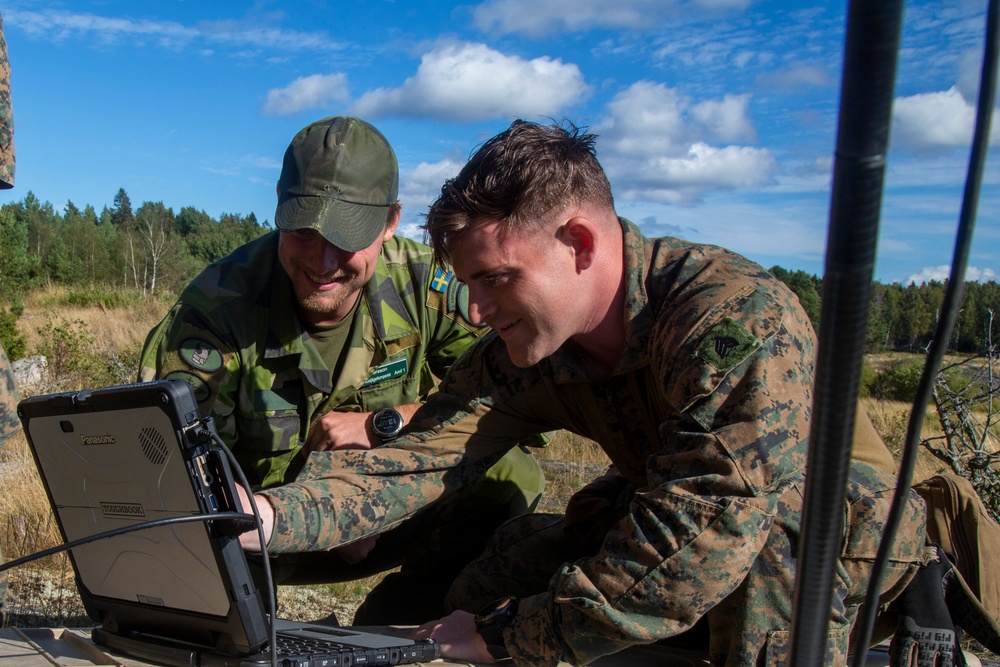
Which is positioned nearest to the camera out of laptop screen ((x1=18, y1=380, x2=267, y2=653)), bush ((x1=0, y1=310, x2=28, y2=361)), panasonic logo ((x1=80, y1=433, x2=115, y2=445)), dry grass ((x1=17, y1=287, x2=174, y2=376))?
laptop screen ((x1=18, y1=380, x2=267, y2=653))

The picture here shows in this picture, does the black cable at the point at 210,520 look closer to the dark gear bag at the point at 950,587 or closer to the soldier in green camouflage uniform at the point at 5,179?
the soldier in green camouflage uniform at the point at 5,179

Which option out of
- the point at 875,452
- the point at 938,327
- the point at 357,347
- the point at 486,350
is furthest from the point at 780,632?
the point at 357,347

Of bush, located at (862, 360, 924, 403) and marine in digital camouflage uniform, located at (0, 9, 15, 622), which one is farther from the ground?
marine in digital camouflage uniform, located at (0, 9, 15, 622)

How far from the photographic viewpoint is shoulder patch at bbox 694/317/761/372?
6.75 ft

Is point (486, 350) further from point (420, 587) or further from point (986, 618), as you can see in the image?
point (986, 618)

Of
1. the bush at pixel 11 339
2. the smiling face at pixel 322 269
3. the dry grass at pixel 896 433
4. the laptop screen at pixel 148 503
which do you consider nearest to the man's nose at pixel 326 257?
the smiling face at pixel 322 269

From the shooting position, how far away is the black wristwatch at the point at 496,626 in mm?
2236

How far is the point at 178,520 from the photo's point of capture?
65.2 inches

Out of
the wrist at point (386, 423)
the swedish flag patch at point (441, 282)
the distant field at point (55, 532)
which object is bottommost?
the distant field at point (55, 532)

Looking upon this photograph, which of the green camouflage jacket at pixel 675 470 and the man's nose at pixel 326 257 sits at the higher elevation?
the man's nose at pixel 326 257

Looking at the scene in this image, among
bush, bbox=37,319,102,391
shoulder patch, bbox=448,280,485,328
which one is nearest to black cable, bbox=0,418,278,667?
shoulder patch, bbox=448,280,485,328

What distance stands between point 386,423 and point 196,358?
773 mm

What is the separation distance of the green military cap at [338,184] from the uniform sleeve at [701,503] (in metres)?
1.63

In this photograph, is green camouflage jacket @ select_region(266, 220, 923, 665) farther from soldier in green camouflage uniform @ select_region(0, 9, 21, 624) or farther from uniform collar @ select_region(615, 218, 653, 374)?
soldier in green camouflage uniform @ select_region(0, 9, 21, 624)
